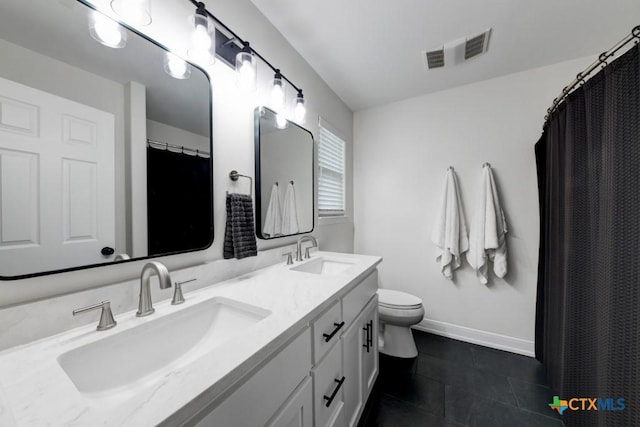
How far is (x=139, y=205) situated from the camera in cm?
82

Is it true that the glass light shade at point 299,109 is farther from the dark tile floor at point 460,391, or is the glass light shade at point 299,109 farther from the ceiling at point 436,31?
the dark tile floor at point 460,391

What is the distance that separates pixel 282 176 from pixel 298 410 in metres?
1.21

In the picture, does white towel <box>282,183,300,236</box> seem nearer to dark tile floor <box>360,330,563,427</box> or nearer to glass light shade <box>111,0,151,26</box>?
glass light shade <box>111,0,151,26</box>

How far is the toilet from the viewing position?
1.74 m

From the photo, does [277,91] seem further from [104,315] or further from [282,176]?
[104,315]

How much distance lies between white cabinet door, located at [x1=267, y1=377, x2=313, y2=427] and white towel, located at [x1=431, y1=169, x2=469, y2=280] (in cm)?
180

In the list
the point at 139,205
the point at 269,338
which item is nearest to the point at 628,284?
the point at 269,338

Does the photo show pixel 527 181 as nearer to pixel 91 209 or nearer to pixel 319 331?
pixel 319 331

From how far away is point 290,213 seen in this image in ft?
5.33

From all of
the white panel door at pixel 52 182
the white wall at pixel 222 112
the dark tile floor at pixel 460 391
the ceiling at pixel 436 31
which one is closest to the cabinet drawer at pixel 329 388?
the dark tile floor at pixel 460 391

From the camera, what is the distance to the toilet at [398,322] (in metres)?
1.74

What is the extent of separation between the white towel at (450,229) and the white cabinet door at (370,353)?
39.8 inches

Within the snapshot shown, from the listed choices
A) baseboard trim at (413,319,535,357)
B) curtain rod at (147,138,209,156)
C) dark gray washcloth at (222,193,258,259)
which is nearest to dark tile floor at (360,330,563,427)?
baseboard trim at (413,319,535,357)

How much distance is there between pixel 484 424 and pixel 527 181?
70.3 inches
